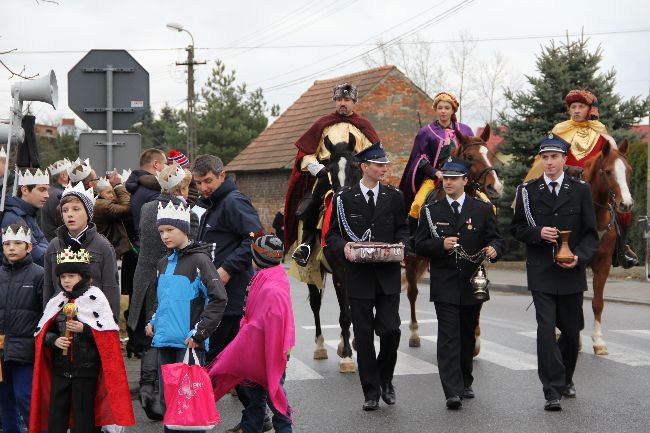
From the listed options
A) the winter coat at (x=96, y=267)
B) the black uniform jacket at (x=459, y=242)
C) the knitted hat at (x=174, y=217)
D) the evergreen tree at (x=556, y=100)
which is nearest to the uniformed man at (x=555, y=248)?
the black uniform jacket at (x=459, y=242)

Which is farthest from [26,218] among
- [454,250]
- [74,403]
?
[454,250]

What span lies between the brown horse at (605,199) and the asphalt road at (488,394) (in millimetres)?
661

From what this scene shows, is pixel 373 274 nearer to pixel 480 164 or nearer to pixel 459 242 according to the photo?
pixel 459 242

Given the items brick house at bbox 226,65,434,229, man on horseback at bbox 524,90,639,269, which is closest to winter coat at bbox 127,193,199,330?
man on horseback at bbox 524,90,639,269

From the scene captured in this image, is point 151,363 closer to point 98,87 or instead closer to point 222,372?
point 222,372

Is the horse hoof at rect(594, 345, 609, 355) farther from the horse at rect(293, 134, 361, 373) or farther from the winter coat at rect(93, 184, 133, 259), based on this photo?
the winter coat at rect(93, 184, 133, 259)

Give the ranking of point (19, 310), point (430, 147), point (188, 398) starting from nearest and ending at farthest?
point (188, 398) < point (19, 310) < point (430, 147)

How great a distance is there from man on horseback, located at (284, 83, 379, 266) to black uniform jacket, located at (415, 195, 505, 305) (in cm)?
203

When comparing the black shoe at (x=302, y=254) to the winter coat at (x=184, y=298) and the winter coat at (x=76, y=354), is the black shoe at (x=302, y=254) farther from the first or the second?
the winter coat at (x=76, y=354)

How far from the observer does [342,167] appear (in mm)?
10469

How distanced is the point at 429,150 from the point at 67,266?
5.87m

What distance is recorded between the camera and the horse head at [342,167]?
10.4 meters

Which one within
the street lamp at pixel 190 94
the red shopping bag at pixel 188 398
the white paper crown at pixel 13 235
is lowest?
the red shopping bag at pixel 188 398

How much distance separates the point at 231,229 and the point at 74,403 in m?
1.90
